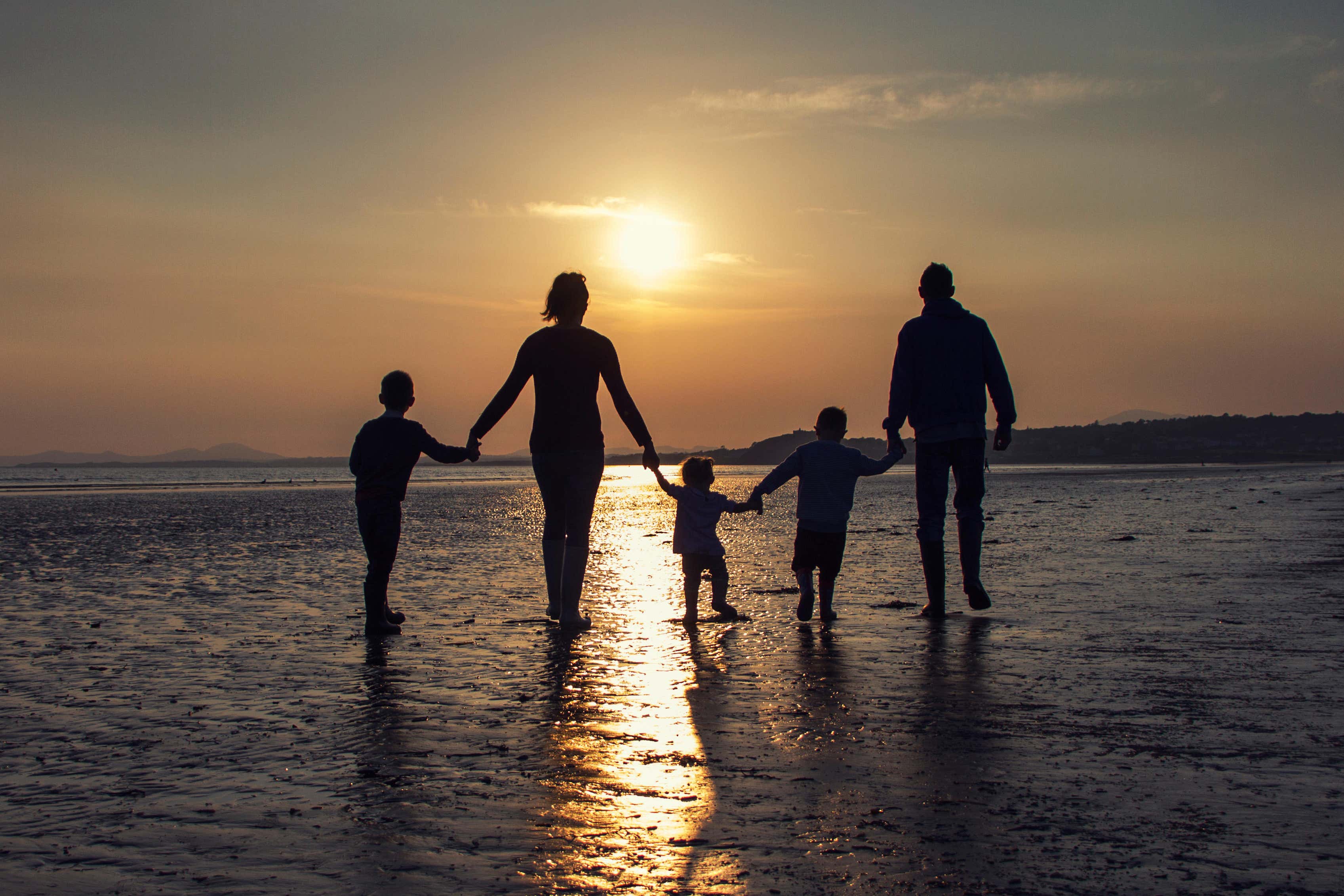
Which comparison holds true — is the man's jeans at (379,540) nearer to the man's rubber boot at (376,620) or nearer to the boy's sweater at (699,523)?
the man's rubber boot at (376,620)

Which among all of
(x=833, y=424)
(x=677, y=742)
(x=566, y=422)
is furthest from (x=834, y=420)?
(x=677, y=742)

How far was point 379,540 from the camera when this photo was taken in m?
6.66

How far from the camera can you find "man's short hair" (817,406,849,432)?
301 inches

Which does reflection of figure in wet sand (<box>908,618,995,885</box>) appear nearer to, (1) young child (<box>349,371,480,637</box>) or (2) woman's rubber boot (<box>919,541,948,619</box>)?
(2) woman's rubber boot (<box>919,541,948,619</box>)

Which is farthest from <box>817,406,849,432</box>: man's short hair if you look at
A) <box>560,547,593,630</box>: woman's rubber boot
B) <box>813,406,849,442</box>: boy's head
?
<box>560,547,593,630</box>: woman's rubber boot

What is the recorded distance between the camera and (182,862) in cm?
259

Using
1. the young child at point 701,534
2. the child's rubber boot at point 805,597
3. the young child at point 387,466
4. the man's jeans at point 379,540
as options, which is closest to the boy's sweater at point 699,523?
the young child at point 701,534

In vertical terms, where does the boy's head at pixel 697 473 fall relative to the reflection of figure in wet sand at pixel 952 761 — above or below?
above

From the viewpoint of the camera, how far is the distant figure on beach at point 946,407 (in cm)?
730

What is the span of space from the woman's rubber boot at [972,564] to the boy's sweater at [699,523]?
5.29ft

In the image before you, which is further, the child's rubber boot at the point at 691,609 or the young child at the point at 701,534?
the young child at the point at 701,534

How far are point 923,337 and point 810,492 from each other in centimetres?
144

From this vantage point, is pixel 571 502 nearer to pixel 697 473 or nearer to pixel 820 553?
pixel 697 473

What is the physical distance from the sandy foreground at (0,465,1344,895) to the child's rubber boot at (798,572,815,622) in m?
0.26
